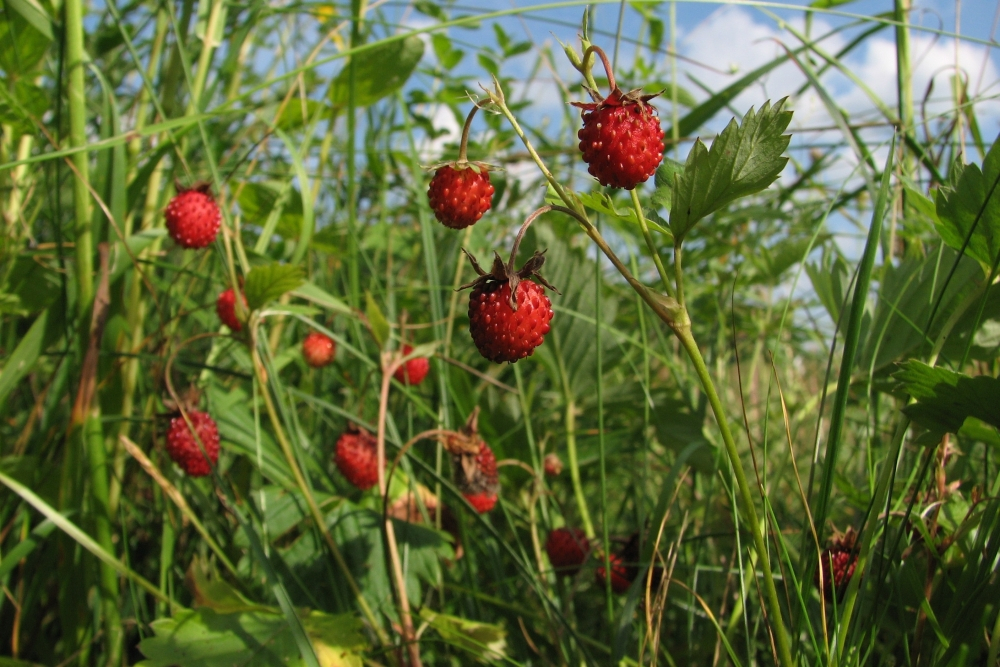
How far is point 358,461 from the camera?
1.29 m

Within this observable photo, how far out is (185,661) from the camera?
0.95 m

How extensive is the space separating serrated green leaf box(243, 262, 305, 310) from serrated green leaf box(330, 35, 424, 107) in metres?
0.69

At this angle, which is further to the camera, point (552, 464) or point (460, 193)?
point (552, 464)

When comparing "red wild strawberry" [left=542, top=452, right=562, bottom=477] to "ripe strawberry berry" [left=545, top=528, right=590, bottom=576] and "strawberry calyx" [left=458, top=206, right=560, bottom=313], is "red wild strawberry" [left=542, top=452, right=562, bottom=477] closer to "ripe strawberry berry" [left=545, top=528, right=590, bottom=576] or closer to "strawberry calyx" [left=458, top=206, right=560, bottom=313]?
"ripe strawberry berry" [left=545, top=528, right=590, bottom=576]

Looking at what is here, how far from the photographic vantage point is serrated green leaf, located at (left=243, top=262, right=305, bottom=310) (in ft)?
3.38

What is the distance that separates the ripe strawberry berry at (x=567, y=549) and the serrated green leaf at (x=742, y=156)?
2.61 ft

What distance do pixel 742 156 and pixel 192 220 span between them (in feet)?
2.91

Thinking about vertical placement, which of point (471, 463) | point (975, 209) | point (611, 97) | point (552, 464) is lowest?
point (552, 464)

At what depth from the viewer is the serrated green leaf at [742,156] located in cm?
66

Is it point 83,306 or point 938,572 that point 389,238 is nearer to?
point 83,306

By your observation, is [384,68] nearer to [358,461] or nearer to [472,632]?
[358,461]

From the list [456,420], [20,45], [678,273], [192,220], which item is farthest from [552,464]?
[20,45]

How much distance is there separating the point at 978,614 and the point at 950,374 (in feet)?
0.88

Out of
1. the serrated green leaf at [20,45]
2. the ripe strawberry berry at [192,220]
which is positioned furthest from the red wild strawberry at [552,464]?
the serrated green leaf at [20,45]
